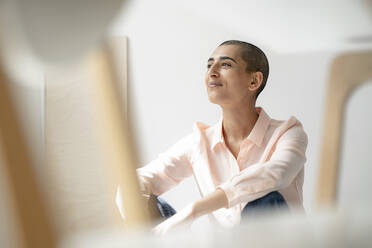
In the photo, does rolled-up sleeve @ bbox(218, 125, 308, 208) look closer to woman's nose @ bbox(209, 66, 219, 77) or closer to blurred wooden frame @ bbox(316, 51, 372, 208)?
blurred wooden frame @ bbox(316, 51, 372, 208)

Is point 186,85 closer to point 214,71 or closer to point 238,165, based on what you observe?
point 214,71

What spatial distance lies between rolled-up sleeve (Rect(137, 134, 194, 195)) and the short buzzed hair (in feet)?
0.57

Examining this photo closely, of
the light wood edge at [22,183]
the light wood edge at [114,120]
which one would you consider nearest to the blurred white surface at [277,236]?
the light wood edge at [22,183]

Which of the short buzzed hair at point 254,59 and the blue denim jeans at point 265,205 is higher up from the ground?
the short buzzed hair at point 254,59

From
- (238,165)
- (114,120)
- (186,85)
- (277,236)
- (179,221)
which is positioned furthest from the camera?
(186,85)

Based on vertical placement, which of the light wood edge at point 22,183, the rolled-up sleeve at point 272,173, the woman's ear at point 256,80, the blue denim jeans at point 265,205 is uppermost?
the woman's ear at point 256,80

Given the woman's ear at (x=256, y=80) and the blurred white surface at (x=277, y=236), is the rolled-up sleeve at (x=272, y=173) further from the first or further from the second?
the blurred white surface at (x=277, y=236)

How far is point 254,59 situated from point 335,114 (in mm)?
175

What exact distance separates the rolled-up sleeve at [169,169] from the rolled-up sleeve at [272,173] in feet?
0.38

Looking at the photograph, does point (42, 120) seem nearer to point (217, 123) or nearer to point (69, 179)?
point (69, 179)

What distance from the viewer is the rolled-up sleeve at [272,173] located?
2.27 feet

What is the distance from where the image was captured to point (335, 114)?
78cm

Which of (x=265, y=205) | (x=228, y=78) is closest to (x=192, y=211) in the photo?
(x=265, y=205)

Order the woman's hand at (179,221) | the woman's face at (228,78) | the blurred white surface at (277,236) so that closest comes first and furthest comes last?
the blurred white surface at (277,236) → the woman's hand at (179,221) → the woman's face at (228,78)
